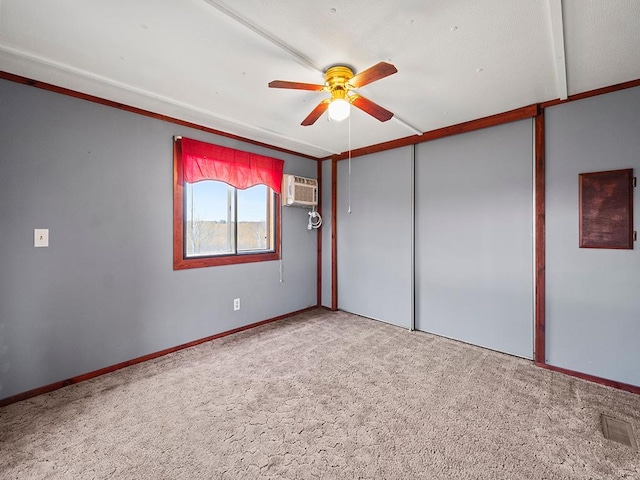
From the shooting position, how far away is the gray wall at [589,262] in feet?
7.50

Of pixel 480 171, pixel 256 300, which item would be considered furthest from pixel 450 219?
pixel 256 300

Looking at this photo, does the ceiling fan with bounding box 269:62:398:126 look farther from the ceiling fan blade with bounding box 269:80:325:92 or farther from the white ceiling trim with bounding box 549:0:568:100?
the white ceiling trim with bounding box 549:0:568:100

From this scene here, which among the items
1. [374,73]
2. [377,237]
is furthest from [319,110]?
[377,237]

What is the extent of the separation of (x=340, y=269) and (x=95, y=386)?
306 cm

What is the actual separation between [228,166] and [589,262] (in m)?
3.61

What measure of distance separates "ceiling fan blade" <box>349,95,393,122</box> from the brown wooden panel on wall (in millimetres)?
1791

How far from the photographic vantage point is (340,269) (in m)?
4.42

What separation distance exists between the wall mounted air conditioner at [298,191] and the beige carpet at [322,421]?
2.03m

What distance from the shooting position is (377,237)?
3.97 metres

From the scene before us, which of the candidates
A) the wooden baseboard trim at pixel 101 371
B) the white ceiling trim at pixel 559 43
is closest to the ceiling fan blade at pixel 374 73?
the white ceiling trim at pixel 559 43

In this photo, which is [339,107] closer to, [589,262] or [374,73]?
[374,73]

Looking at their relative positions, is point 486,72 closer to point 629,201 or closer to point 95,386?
point 629,201

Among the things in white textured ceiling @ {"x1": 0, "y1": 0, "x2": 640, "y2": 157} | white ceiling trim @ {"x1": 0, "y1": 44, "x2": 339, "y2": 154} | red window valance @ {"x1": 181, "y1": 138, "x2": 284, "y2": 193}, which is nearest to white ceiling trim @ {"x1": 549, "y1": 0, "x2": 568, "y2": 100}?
white textured ceiling @ {"x1": 0, "y1": 0, "x2": 640, "y2": 157}

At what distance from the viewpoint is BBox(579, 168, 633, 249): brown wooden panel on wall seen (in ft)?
7.48
